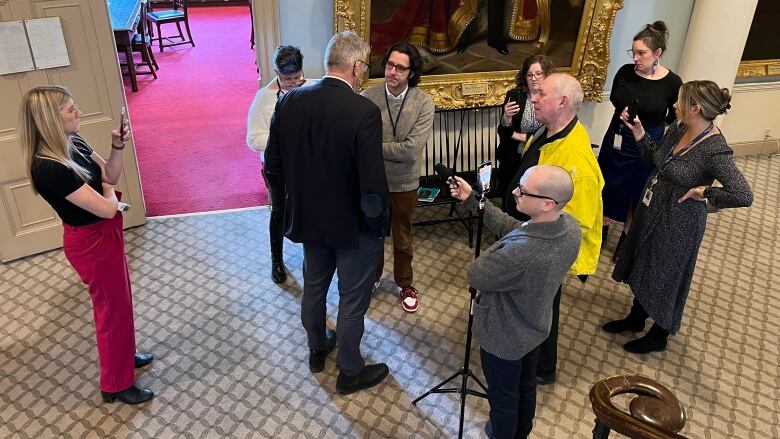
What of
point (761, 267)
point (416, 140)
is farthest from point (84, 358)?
point (761, 267)

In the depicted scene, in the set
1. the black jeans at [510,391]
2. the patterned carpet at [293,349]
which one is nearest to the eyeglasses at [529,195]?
the black jeans at [510,391]

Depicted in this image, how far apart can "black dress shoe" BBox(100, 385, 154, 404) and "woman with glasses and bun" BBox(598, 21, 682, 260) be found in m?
3.54

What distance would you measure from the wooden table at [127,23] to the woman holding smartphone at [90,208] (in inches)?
188

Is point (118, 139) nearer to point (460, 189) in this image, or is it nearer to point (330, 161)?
point (330, 161)

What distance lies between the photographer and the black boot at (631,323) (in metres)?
4.02

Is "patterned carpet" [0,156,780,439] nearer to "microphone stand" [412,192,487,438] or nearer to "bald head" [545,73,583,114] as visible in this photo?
"microphone stand" [412,192,487,438]

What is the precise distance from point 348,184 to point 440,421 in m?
1.41

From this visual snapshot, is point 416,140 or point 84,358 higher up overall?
point 416,140

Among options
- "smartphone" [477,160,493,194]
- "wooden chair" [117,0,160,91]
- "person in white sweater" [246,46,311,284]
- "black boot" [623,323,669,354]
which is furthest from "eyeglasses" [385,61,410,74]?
"wooden chair" [117,0,160,91]

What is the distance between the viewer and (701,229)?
349cm

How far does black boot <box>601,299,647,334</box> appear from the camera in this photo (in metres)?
4.02

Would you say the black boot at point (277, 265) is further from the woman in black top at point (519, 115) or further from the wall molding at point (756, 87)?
the wall molding at point (756, 87)

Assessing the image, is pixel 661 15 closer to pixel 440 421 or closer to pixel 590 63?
pixel 590 63

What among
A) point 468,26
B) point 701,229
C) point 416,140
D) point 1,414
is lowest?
point 1,414
